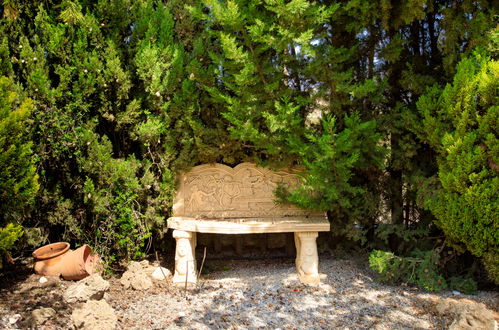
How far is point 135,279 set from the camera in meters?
5.00

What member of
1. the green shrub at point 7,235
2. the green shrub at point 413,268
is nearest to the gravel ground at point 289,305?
the green shrub at point 413,268

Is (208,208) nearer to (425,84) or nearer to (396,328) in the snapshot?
(396,328)

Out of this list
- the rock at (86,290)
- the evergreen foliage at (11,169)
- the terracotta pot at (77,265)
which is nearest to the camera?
the rock at (86,290)

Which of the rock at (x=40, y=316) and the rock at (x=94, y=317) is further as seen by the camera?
the rock at (x=40, y=316)

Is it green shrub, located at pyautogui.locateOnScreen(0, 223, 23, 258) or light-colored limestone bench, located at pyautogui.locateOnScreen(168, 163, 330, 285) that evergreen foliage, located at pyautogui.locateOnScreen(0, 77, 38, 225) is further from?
light-colored limestone bench, located at pyautogui.locateOnScreen(168, 163, 330, 285)

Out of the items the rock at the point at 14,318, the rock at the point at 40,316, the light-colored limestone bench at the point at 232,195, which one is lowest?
the rock at the point at 14,318

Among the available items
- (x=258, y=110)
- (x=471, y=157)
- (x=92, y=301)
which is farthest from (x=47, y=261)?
(x=471, y=157)

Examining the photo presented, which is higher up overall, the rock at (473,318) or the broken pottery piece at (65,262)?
the broken pottery piece at (65,262)

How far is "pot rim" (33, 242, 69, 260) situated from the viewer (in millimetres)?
5023

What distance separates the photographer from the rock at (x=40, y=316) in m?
3.79

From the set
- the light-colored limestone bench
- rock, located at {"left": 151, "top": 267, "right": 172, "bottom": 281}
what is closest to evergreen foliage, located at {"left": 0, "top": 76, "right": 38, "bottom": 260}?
rock, located at {"left": 151, "top": 267, "right": 172, "bottom": 281}

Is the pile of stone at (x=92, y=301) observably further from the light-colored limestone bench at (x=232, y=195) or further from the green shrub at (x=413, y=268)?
the green shrub at (x=413, y=268)

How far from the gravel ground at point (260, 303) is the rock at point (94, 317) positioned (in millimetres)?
191

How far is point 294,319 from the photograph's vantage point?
4.25 metres
